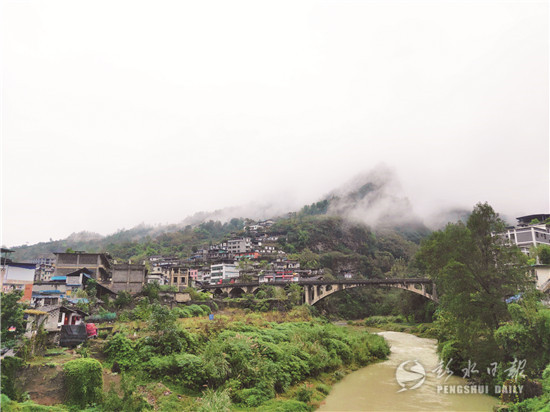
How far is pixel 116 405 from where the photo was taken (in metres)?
11.4

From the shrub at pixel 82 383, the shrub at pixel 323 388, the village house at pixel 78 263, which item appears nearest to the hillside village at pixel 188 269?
the village house at pixel 78 263

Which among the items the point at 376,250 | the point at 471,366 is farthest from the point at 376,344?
the point at 376,250

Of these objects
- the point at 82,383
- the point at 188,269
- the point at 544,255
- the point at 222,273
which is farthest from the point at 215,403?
the point at 222,273

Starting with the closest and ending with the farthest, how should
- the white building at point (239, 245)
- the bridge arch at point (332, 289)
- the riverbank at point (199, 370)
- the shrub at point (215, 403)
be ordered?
1. the shrub at point (215, 403)
2. the riverbank at point (199, 370)
3. the bridge arch at point (332, 289)
4. the white building at point (239, 245)

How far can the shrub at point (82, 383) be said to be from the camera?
12055 mm

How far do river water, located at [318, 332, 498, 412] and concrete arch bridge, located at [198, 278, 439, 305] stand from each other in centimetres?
2769

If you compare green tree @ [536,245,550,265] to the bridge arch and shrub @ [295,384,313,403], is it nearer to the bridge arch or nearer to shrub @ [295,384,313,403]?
the bridge arch

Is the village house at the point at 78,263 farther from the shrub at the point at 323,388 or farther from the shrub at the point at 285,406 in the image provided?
the shrub at the point at 285,406

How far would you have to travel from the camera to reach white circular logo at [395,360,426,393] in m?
21.1

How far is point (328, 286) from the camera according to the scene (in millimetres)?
65062

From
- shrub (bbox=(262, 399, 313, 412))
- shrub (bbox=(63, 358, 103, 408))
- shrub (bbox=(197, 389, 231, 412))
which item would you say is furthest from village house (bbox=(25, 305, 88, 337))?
shrub (bbox=(262, 399, 313, 412))

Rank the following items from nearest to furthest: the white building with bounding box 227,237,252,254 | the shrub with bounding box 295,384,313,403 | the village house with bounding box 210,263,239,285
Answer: the shrub with bounding box 295,384,313,403 → the village house with bounding box 210,263,239,285 → the white building with bounding box 227,237,252,254

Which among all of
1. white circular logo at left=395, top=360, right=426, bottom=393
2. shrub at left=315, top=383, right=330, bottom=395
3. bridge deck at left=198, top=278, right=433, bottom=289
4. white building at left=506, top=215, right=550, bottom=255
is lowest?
white circular logo at left=395, top=360, right=426, bottom=393

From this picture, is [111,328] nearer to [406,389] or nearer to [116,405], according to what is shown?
[116,405]
